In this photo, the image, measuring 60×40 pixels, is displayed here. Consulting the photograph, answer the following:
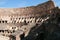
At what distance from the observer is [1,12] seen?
47.7 metres

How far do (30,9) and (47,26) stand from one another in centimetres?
2612

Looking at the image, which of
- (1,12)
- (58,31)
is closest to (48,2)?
(1,12)

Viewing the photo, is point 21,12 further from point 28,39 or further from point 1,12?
point 28,39

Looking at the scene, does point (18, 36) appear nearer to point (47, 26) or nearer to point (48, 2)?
point (47, 26)

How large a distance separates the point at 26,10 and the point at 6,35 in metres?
17.1

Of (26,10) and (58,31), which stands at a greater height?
(26,10)

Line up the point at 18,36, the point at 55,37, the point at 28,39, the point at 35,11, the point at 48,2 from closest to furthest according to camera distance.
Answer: the point at 55,37, the point at 28,39, the point at 18,36, the point at 48,2, the point at 35,11

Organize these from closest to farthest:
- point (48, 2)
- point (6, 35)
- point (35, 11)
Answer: point (6, 35) < point (48, 2) < point (35, 11)

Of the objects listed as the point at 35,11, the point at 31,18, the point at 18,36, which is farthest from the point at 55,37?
the point at 35,11

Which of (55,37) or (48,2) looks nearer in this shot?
(55,37)

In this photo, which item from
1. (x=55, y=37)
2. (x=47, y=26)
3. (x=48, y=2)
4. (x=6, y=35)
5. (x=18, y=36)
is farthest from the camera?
(x=48, y=2)

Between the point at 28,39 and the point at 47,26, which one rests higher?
the point at 47,26

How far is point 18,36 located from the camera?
2830 centimetres

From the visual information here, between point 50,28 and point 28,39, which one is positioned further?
point 28,39
